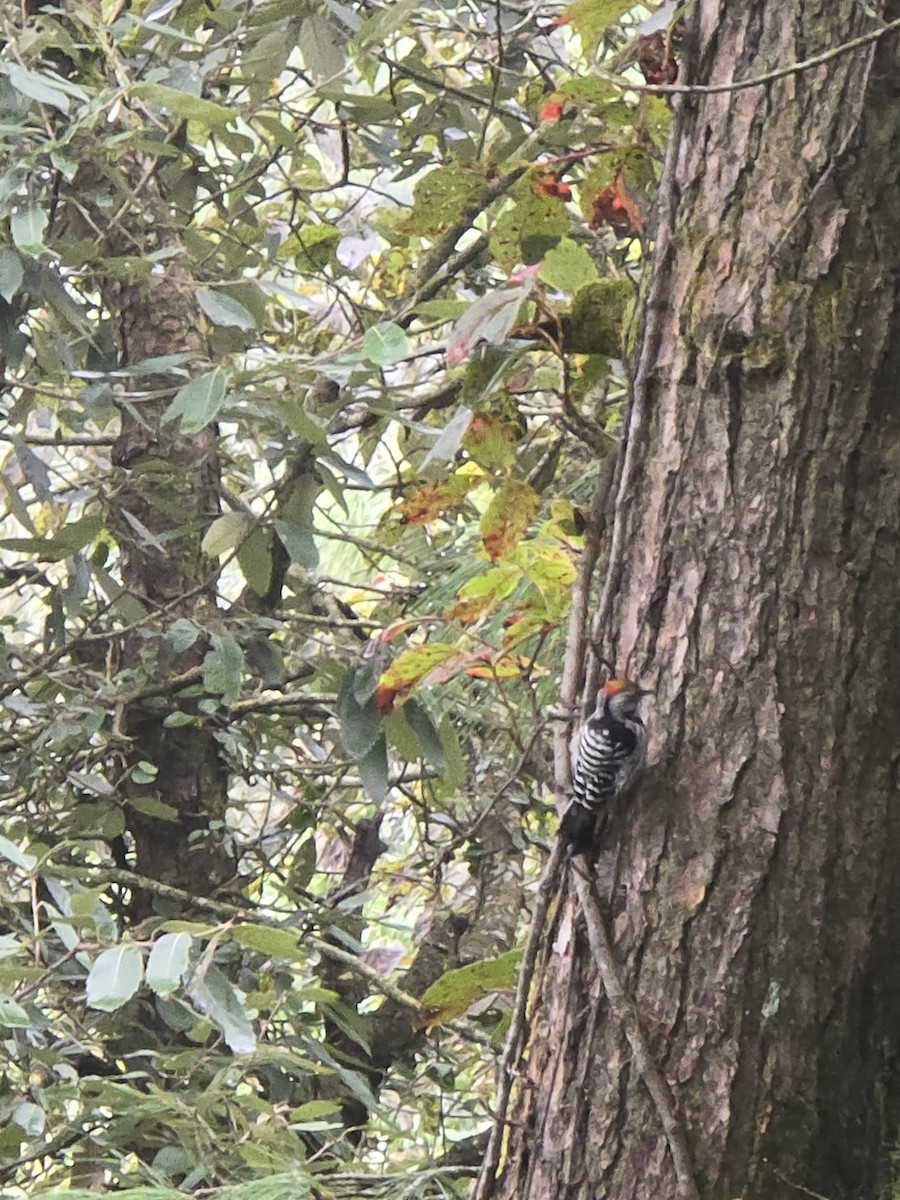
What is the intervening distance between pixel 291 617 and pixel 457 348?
842mm

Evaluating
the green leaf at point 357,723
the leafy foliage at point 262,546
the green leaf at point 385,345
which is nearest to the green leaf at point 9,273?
the leafy foliage at point 262,546

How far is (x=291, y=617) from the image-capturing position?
5.35 feet

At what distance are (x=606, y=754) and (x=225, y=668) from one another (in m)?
0.71

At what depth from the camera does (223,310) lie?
1.21 metres

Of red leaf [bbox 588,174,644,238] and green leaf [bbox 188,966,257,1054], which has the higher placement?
red leaf [bbox 588,174,644,238]

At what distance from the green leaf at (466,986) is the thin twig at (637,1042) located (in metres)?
0.15

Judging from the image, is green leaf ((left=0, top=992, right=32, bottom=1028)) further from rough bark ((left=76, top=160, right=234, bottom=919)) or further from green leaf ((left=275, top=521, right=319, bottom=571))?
rough bark ((left=76, top=160, right=234, bottom=919))

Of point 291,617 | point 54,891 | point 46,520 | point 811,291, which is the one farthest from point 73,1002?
point 811,291

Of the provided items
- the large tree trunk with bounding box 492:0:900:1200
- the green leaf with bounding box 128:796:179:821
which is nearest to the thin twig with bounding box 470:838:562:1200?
the large tree trunk with bounding box 492:0:900:1200

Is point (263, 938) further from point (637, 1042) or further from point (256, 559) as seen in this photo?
point (256, 559)

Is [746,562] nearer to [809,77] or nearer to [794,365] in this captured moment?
[794,365]

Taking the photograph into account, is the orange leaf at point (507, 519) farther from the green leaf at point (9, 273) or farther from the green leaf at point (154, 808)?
the green leaf at point (154, 808)

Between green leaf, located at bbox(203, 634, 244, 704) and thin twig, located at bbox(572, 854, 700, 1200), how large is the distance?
0.67 m

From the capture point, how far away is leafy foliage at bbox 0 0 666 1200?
1012 mm
